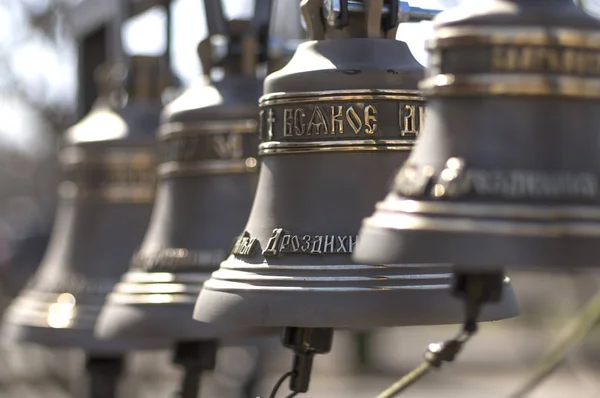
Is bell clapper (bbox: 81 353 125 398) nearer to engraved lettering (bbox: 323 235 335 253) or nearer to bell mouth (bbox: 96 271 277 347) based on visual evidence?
bell mouth (bbox: 96 271 277 347)

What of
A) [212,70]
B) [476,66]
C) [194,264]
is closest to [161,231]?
[194,264]

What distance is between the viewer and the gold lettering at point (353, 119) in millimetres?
2348

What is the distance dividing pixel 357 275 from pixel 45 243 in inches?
403

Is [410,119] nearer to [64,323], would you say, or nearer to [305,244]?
[305,244]

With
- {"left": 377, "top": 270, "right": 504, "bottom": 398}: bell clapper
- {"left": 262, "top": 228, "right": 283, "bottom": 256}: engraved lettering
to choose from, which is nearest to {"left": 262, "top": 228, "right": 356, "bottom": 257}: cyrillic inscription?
{"left": 262, "top": 228, "right": 283, "bottom": 256}: engraved lettering

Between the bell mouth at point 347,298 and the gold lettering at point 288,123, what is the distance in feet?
0.80

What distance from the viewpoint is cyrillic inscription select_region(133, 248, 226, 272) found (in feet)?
10.2

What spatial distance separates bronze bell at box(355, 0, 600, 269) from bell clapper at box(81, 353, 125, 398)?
9.93ft

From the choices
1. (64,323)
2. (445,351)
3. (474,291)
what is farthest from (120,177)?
(474,291)

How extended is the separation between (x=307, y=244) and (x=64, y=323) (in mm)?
1954

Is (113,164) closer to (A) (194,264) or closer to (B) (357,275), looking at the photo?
(A) (194,264)

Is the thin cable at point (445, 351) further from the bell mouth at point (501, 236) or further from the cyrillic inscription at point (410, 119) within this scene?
the cyrillic inscription at point (410, 119)

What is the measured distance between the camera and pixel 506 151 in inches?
63.5

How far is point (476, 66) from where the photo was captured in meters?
1.65
